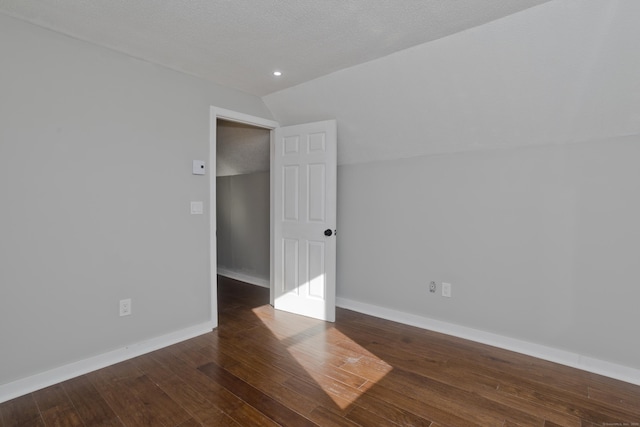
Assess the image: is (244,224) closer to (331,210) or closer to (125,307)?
(331,210)

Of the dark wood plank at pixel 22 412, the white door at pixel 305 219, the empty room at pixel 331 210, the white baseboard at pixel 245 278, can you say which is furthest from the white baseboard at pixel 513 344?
the dark wood plank at pixel 22 412

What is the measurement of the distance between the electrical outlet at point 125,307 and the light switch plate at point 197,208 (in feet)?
2.85

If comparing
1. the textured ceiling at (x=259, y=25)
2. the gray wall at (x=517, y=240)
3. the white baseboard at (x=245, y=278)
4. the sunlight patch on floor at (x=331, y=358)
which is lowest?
the sunlight patch on floor at (x=331, y=358)

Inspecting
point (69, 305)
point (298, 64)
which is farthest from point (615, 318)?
point (69, 305)

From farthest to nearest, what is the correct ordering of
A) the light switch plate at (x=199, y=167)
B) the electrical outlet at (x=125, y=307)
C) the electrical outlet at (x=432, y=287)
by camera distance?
the electrical outlet at (x=432, y=287) → the light switch plate at (x=199, y=167) → the electrical outlet at (x=125, y=307)

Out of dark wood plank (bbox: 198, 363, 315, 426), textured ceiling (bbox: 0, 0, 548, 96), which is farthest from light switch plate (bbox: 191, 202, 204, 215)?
dark wood plank (bbox: 198, 363, 315, 426)

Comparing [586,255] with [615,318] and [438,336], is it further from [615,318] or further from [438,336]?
[438,336]

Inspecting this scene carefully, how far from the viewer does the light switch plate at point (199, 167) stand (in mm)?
2945

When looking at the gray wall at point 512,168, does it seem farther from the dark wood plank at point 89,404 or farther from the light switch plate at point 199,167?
the dark wood plank at point 89,404

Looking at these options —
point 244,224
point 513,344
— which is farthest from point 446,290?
point 244,224

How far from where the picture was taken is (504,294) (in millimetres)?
2734

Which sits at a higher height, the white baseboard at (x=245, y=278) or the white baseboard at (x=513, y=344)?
the white baseboard at (x=245, y=278)

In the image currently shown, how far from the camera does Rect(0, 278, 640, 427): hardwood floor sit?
1840 millimetres

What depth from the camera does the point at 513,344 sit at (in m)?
2.68
